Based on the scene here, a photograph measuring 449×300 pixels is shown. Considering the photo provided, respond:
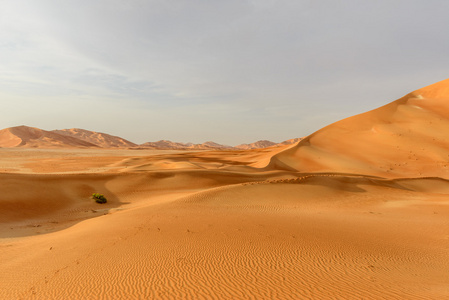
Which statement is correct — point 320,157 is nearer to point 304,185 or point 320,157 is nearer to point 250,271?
point 304,185

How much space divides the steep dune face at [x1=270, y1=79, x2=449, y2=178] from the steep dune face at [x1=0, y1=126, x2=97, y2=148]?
83.6 m

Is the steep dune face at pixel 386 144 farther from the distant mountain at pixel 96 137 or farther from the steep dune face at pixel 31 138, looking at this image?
the distant mountain at pixel 96 137

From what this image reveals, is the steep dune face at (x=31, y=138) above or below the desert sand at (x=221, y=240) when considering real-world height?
above

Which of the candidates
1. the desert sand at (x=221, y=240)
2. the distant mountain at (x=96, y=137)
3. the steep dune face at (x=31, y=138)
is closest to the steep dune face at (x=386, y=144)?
the desert sand at (x=221, y=240)

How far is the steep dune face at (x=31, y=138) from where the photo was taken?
94.6 m

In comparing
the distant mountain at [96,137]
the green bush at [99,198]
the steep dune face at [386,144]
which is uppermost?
the distant mountain at [96,137]

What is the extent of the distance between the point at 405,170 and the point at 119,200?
28280mm

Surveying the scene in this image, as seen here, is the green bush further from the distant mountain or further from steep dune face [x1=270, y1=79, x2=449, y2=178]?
the distant mountain

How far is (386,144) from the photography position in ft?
117

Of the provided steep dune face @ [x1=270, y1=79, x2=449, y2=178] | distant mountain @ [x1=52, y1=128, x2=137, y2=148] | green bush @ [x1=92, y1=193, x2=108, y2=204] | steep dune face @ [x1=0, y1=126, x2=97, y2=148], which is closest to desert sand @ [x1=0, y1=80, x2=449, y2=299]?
green bush @ [x1=92, y1=193, x2=108, y2=204]

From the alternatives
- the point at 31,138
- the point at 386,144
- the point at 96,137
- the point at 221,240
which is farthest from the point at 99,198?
the point at 96,137

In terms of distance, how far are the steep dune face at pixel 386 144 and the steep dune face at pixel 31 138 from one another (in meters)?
83.6

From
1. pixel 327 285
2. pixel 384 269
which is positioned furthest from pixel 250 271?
pixel 384 269

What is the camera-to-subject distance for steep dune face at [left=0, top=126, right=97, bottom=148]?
94625 millimetres
